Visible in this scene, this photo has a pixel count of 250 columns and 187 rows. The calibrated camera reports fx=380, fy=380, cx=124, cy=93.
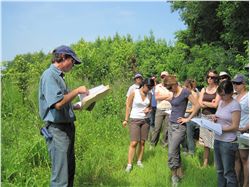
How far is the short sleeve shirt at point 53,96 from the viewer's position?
3.75 m

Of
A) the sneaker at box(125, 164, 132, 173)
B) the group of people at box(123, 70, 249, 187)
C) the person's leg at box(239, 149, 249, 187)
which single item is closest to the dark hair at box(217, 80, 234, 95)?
the group of people at box(123, 70, 249, 187)

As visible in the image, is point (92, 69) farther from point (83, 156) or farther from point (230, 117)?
point (230, 117)

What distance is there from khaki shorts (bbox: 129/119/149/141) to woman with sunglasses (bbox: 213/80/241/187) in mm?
2123

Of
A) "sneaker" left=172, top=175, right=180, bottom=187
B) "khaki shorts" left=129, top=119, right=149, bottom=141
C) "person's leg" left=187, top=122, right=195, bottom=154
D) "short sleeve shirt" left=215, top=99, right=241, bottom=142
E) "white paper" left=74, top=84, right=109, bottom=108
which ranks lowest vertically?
"sneaker" left=172, top=175, right=180, bottom=187

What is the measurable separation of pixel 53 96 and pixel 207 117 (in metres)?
3.06

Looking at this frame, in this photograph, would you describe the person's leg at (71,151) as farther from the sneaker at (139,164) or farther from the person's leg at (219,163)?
the sneaker at (139,164)

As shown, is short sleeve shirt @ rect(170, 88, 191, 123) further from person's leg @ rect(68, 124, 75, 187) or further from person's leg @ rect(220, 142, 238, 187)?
person's leg @ rect(68, 124, 75, 187)

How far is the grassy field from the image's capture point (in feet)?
16.4

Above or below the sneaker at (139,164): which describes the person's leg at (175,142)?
above

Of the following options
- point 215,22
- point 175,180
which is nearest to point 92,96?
point 175,180

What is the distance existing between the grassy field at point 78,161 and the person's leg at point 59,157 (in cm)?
102

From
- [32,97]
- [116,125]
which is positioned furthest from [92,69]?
[32,97]

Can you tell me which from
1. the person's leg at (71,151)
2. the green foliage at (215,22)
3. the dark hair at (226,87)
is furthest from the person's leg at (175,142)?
the green foliage at (215,22)

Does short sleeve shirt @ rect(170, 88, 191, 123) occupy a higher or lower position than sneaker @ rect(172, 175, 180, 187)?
higher
